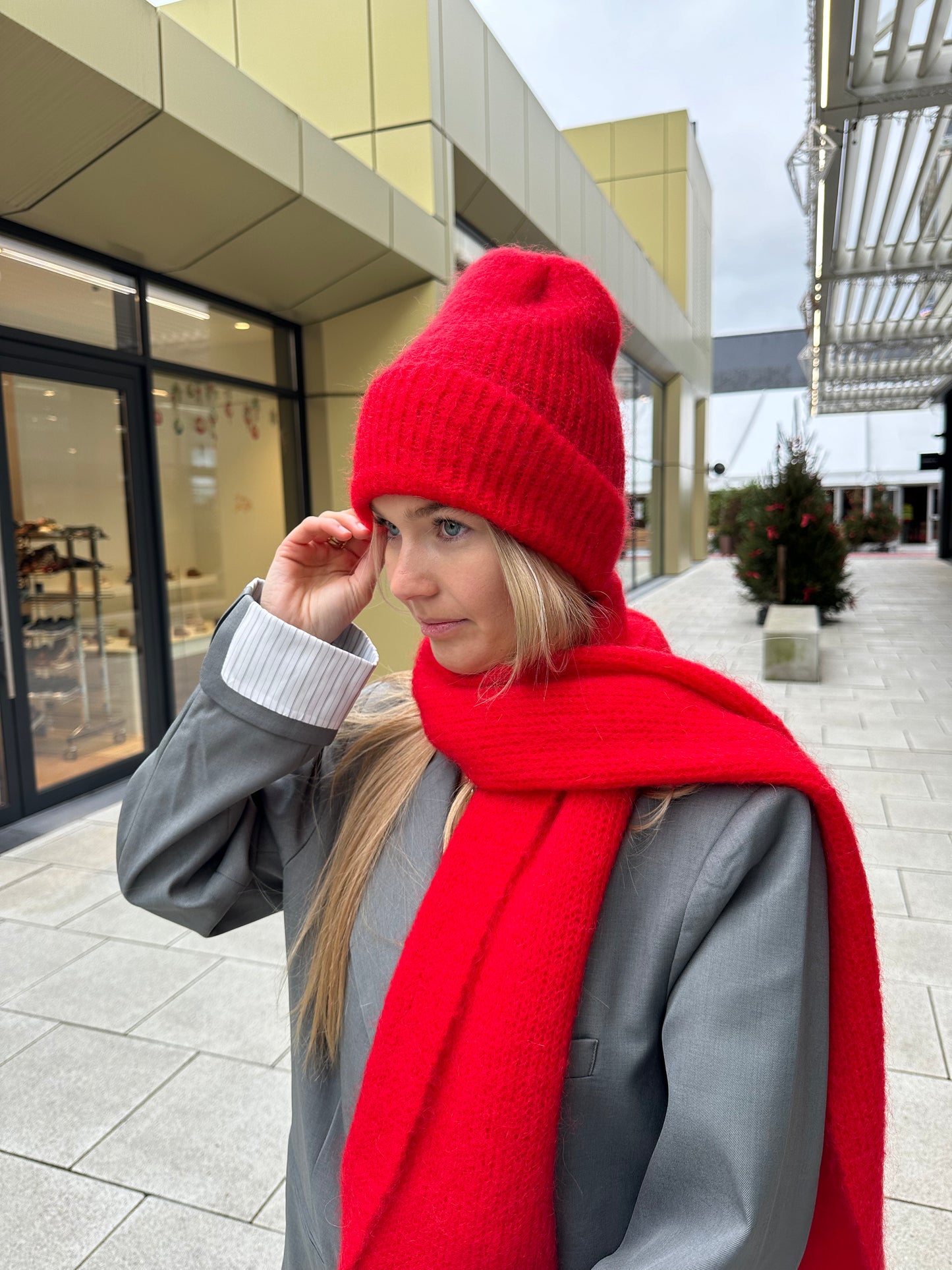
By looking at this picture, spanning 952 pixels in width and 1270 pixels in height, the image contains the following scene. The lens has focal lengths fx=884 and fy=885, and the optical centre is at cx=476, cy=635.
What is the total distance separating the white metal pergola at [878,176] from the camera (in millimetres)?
5316

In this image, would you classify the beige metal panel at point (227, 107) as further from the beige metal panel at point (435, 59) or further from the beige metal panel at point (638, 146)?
the beige metal panel at point (638, 146)

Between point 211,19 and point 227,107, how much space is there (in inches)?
134

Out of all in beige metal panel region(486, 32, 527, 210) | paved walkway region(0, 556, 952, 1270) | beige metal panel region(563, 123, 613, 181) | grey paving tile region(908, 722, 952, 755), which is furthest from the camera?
beige metal panel region(563, 123, 613, 181)

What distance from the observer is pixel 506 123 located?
8.32m

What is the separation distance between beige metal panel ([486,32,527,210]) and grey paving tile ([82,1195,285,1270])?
8048 millimetres

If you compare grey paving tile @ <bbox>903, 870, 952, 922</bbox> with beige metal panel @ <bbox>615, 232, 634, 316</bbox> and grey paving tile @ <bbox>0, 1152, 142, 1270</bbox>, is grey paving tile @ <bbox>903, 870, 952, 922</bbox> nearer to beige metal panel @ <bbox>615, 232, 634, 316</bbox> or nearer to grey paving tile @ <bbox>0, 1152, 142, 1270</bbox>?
grey paving tile @ <bbox>0, 1152, 142, 1270</bbox>

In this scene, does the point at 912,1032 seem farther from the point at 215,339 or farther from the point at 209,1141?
the point at 215,339

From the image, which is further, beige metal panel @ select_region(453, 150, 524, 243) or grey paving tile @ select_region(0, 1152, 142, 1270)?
beige metal panel @ select_region(453, 150, 524, 243)

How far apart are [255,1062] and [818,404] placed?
23.5 meters

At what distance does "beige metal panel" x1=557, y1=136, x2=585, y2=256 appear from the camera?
33.6 feet

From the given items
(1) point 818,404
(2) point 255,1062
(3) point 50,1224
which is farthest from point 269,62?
(1) point 818,404

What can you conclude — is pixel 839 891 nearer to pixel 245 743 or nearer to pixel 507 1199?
pixel 507 1199

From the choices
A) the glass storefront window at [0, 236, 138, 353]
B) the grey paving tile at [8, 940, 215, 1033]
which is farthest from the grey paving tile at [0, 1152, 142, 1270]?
the glass storefront window at [0, 236, 138, 353]

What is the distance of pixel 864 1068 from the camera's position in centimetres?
94
